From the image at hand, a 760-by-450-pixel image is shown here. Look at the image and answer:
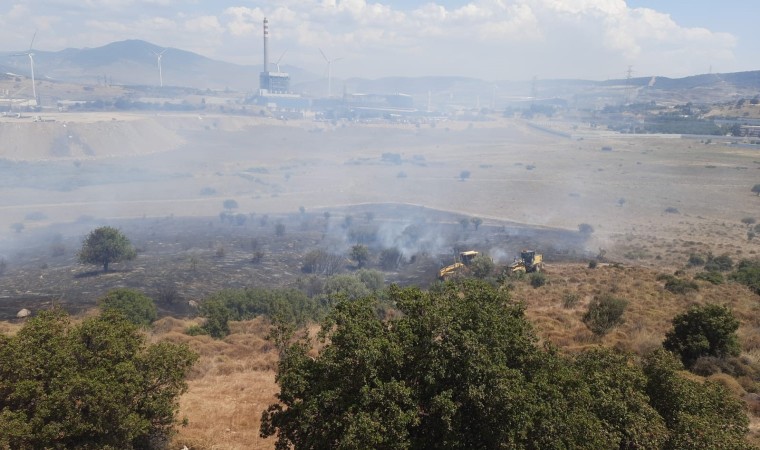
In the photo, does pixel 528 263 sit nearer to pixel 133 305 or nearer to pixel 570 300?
pixel 570 300

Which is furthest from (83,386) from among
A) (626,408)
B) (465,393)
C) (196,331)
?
(196,331)

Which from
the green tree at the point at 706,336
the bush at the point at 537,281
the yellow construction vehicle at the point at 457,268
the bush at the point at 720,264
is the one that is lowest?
the yellow construction vehicle at the point at 457,268

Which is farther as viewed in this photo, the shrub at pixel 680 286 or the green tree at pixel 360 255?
the green tree at pixel 360 255

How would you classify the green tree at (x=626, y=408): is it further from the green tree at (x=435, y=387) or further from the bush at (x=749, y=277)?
the bush at (x=749, y=277)

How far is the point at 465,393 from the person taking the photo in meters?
8.97

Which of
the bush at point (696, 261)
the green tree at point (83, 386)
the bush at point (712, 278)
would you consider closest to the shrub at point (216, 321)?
the green tree at point (83, 386)

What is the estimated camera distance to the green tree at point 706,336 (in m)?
18.6

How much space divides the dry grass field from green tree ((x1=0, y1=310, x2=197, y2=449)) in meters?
3.04

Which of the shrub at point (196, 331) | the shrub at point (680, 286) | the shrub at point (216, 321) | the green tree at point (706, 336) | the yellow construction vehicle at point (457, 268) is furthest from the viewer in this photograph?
the yellow construction vehicle at point (457, 268)

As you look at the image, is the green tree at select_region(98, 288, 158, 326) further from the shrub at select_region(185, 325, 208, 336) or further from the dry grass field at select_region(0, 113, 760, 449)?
the shrub at select_region(185, 325, 208, 336)

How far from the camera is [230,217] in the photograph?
74562 millimetres

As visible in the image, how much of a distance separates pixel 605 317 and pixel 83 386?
1982 cm

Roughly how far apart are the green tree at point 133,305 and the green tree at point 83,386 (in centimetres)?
1678

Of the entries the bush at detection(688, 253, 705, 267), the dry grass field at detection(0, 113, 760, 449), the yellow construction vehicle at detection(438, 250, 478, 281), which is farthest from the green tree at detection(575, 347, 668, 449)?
the bush at detection(688, 253, 705, 267)
